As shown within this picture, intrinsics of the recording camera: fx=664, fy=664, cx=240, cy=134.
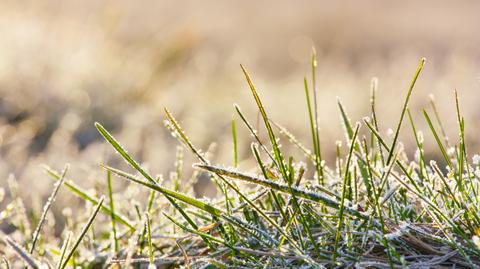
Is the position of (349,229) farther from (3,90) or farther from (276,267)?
(3,90)

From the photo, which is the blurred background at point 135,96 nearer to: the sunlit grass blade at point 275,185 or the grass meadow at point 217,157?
the grass meadow at point 217,157

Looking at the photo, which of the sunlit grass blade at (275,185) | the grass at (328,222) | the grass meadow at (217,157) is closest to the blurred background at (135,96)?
the grass meadow at (217,157)

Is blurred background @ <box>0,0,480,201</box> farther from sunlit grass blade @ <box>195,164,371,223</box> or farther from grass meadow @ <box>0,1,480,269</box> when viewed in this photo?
sunlit grass blade @ <box>195,164,371,223</box>

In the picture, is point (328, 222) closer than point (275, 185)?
No

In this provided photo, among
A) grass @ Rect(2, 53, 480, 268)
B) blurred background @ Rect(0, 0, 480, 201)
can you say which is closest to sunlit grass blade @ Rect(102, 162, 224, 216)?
grass @ Rect(2, 53, 480, 268)

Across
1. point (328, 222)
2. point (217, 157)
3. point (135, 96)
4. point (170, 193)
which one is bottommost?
point (217, 157)

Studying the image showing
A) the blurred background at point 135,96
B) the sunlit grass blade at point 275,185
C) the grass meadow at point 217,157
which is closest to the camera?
the sunlit grass blade at point 275,185

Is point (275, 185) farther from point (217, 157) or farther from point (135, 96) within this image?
point (135, 96)

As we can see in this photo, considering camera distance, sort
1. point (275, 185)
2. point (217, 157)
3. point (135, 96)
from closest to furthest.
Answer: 1. point (275, 185)
2. point (217, 157)
3. point (135, 96)

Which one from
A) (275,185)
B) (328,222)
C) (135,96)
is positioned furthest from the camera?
(135,96)

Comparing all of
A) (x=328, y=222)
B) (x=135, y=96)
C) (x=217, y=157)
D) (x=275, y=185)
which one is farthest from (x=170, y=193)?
(x=135, y=96)

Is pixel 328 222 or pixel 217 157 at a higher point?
pixel 328 222
